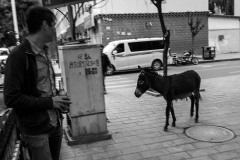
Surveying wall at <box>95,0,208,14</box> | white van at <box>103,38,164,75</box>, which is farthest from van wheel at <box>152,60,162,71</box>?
wall at <box>95,0,208,14</box>

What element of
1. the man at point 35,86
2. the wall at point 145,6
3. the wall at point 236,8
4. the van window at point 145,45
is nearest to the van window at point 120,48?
the van window at point 145,45

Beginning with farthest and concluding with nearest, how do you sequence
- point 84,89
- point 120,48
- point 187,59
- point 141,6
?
1. point 141,6
2. point 187,59
3. point 120,48
4. point 84,89

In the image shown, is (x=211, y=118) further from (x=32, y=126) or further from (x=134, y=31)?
(x=134, y=31)

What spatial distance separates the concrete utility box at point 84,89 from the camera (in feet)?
15.4

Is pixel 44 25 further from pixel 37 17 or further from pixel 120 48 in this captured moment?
pixel 120 48

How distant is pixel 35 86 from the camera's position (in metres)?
2.25

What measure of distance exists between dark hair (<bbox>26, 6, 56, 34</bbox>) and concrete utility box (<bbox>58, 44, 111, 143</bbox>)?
237cm

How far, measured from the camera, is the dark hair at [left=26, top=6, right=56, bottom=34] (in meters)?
2.20

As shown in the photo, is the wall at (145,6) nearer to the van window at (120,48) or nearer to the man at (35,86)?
the van window at (120,48)

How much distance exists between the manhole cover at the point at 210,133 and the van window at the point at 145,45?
11191mm

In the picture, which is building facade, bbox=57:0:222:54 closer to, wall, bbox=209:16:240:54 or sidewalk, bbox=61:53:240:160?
wall, bbox=209:16:240:54

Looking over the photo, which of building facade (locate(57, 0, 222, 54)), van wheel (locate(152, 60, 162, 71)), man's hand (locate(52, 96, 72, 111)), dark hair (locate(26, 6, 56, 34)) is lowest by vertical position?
van wheel (locate(152, 60, 162, 71))

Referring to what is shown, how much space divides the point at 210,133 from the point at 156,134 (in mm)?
975

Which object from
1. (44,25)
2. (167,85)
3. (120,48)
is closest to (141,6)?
(120,48)
